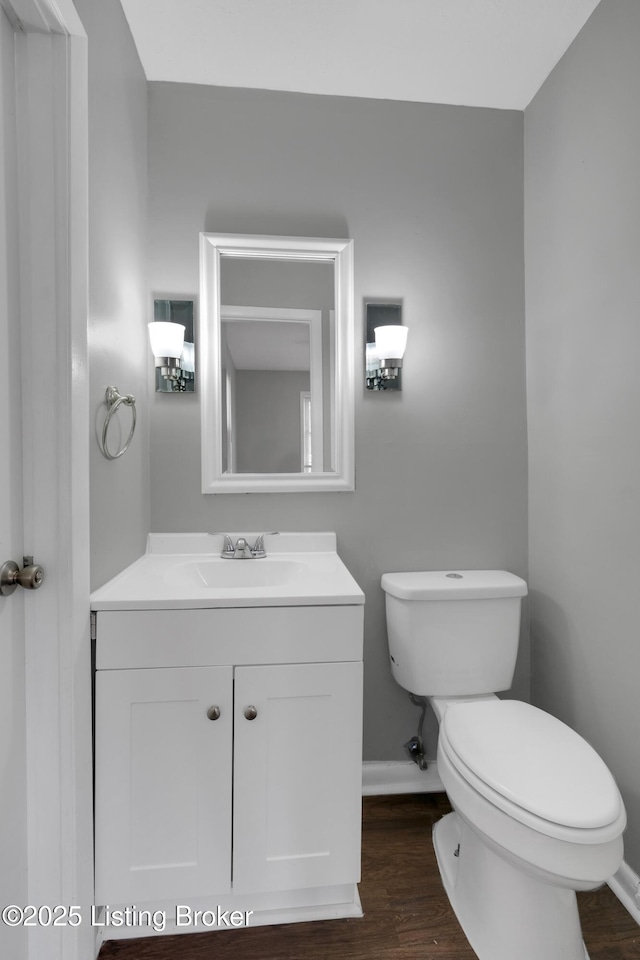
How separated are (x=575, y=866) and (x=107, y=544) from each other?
4.11 feet

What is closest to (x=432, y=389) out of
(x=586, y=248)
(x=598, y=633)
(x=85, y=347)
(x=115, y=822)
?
(x=586, y=248)

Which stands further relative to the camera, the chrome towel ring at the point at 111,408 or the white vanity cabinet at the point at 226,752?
the chrome towel ring at the point at 111,408

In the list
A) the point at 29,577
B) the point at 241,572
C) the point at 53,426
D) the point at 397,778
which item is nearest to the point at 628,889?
the point at 397,778

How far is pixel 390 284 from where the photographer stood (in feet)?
5.79

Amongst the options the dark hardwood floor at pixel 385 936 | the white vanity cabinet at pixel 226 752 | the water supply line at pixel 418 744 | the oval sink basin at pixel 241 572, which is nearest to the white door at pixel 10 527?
the white vanity cabinet at pixel 226 752

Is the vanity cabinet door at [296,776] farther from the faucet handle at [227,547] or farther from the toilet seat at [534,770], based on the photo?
the faucet handle at [227,547]

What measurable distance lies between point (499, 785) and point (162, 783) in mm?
767

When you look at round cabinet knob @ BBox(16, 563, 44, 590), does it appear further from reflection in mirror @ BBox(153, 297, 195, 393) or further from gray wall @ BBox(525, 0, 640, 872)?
gray wall @ BBox(525, 0, 640, 872)

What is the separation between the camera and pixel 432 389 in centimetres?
179

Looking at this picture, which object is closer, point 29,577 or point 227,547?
point 29,577

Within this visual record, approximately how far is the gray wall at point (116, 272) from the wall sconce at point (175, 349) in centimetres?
4

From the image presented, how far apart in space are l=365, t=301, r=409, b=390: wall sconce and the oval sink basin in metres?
0.68

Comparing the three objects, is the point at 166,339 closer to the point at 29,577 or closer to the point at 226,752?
the point at 29,577

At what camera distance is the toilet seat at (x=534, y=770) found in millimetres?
1000
